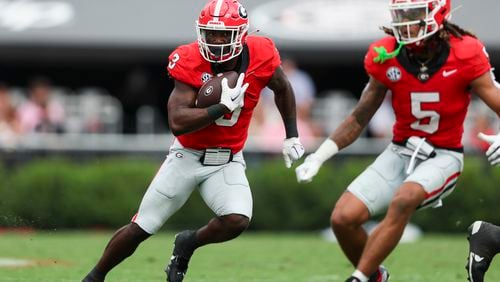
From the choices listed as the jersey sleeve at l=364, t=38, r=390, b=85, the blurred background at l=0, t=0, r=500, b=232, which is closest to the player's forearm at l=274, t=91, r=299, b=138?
the jersey sleeve at l=364, t=38, r=390, b=85

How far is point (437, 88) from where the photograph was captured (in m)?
7.05

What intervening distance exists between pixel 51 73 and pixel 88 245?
6.77 meters

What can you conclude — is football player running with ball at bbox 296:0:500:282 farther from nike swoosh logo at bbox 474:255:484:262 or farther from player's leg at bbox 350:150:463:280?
nike swoosh logo at bbox 474:255:484:262

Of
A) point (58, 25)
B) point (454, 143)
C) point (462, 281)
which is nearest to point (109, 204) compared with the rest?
point (58, 25)

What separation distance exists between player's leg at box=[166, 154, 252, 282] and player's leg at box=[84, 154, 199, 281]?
0.17 meters

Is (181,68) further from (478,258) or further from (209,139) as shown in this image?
(478,258)

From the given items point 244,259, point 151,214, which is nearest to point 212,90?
point 151,214

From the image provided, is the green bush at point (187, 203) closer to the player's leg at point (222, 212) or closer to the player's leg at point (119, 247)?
the player's leg at point (222, 212)

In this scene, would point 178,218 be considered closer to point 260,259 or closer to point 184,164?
point 260,259

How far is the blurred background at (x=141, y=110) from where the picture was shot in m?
13.4

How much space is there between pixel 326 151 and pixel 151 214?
119 centimetres

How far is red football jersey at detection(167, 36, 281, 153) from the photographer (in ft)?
23.6

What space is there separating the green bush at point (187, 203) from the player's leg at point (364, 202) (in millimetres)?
5987

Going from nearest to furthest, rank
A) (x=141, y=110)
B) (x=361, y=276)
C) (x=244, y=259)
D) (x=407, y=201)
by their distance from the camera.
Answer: (x=361, y=276) → (x=407, y=201) → (x=244, y=259) → (x=141, y=110)
